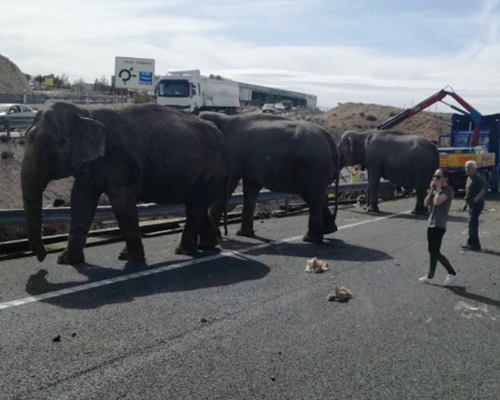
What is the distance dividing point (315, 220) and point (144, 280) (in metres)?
4.52

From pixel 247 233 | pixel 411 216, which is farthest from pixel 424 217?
pixel 247 233

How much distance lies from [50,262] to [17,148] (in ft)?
58.4

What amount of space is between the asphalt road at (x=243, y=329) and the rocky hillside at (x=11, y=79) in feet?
209

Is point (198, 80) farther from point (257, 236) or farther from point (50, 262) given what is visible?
point (50, 262)

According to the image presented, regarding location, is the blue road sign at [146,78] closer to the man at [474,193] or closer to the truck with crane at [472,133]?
the truck with crane at [472,133]

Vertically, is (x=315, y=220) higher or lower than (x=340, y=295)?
higher

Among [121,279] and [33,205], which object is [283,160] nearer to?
[121,279]

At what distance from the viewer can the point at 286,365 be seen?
5809mm

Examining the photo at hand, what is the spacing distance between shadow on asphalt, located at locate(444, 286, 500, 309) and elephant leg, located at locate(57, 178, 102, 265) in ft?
15.8

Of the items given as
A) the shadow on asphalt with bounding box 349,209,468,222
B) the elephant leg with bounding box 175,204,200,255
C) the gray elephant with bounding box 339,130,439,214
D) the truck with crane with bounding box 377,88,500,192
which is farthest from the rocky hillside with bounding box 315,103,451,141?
the elephant leg with bounding box 175,204,200,255

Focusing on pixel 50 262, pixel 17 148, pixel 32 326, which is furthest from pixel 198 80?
pixel 32 326

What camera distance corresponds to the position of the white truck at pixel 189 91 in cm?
4625

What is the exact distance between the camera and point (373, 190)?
62.2 feet

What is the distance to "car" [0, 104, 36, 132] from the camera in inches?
1212
